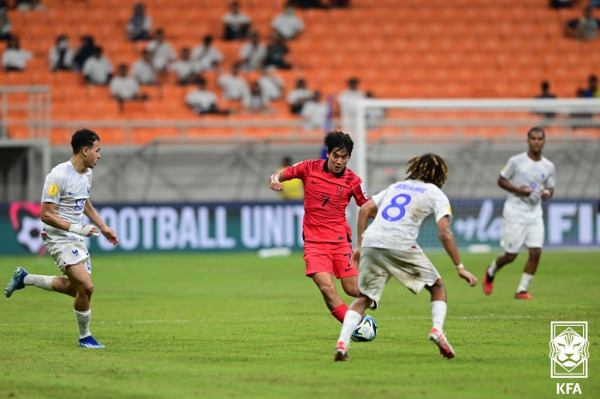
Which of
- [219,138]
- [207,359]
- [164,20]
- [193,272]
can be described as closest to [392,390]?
[207,359]

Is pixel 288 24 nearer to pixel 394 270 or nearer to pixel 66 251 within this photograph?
pixel 66 251

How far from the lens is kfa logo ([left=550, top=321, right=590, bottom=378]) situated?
8180mm

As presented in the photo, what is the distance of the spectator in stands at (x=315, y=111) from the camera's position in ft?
85.0

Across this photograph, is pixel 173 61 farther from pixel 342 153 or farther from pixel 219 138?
pixel 342 153

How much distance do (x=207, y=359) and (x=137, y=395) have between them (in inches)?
69.2

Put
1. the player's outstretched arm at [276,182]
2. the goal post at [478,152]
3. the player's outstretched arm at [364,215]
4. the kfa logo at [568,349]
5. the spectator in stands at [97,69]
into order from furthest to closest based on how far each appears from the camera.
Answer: the spectator in stands at [97,69]
the goal post at [478,152]
the player's outstretched arm at [276,182]
the player's outstretched arm at [364,215]
the kfa logo at [568,349]

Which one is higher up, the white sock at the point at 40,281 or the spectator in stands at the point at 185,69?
the spectator in stands at the point at 185,69

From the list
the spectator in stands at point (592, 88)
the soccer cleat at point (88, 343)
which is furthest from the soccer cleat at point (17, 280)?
the spectator in stands at point (592, 88)

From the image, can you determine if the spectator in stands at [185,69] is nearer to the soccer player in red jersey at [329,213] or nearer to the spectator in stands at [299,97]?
the spectator in stands at [299,97]

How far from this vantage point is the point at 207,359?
29.7 ft

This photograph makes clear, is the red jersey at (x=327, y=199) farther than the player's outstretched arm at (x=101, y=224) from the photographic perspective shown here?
Yes

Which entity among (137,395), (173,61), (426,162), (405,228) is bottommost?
(137,395)

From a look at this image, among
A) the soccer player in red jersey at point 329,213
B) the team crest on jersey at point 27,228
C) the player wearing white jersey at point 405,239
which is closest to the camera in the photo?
the player wearing white jersey at point 405,239

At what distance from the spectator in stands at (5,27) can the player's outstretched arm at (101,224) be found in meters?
18.8
